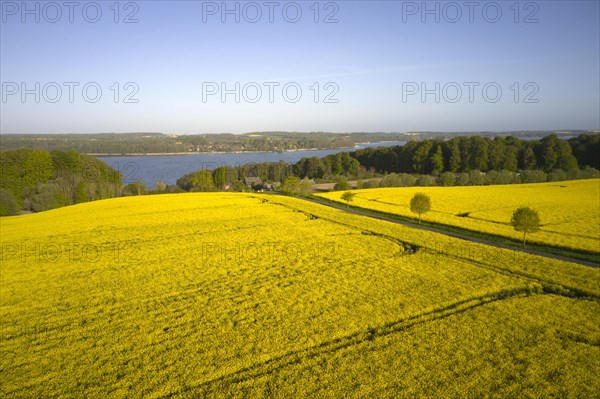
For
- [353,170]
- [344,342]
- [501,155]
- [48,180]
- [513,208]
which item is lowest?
[344,342]

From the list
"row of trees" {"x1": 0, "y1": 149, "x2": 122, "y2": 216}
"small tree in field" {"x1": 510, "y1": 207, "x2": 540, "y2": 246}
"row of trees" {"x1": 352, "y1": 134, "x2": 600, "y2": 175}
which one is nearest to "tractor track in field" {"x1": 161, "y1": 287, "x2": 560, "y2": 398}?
"small tree in field" {"x1": 510, "y1": 207, "x2": 540, "y2": 246}

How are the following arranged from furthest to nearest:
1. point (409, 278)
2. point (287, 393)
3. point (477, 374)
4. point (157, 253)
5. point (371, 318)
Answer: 1. point (157, 253)
2. point (409, 278)
3. point (371, 318)
4. point (477, 374)
5. point (287, 393)

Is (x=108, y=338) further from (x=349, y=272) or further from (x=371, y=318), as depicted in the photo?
(x=349, y=272)

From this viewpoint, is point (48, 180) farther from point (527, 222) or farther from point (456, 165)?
point (456, 165)

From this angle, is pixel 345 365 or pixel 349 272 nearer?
pixel 345 365

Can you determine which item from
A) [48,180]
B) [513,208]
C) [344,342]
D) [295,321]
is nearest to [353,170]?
[513,208]

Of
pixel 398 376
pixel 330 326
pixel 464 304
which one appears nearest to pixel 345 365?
pixel 398 376

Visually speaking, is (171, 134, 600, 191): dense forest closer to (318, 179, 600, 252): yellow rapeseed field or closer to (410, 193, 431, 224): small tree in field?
(318, 179, 600, 252): yellow rapeseed field
